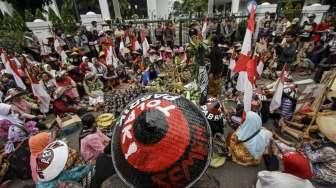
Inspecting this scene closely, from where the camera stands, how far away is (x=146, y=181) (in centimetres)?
174

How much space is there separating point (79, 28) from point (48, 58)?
4.71 meters

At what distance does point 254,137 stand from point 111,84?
19.9ft

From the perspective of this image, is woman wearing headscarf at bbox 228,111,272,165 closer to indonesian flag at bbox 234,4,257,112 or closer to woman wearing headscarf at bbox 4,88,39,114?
indonesian flag at bbox 234,4,257,112

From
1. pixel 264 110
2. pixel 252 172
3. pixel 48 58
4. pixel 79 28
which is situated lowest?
pixel 252 172

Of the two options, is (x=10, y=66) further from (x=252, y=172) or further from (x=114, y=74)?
(x=252, y=172)

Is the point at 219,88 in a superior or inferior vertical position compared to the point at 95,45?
inferior

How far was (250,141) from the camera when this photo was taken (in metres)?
4.44

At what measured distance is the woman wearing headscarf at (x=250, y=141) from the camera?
4.30 metres

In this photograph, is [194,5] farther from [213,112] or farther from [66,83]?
[213,112]

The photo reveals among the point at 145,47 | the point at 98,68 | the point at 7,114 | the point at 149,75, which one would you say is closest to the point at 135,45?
the point at 145,47

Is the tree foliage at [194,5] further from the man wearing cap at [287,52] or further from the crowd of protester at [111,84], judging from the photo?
the man wearing cap at [287,52]

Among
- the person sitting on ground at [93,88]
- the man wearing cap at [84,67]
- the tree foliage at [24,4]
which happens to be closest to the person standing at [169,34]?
the man wearing cap at [84,67]

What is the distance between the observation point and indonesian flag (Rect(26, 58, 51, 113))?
6758 millimetres

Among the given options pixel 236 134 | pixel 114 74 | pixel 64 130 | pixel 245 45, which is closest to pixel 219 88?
pixel 245 45
